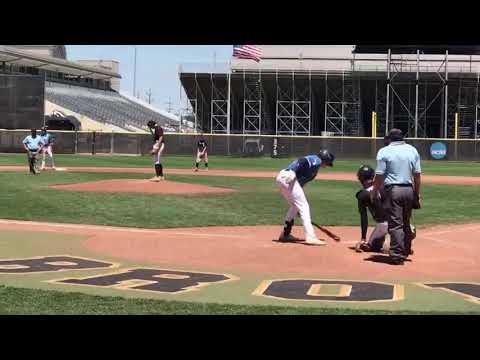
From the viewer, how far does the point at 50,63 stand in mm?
81812

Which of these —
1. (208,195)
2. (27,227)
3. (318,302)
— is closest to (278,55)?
(208,195)

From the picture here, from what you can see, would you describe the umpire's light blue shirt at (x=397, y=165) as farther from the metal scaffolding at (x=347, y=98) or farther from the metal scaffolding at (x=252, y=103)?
the metal scaffolding at (x=252, y=103)

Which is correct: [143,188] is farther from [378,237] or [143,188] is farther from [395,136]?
[395,136]

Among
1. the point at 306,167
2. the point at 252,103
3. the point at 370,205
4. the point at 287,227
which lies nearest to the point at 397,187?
the point at 370,205

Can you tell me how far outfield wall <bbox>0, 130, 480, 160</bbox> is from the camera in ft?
166

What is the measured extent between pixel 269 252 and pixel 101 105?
7902 centimetres

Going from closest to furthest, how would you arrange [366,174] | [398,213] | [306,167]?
[398,213] < [366,174] < [306,167]

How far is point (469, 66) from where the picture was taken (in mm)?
58344

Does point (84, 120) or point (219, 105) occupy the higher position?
point (219, 105)

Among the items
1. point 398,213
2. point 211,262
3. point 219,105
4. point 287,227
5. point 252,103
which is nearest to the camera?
point 398,213

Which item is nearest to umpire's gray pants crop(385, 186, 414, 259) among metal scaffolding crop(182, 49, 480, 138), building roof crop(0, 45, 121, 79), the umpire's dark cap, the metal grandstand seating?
the umpire's dark cap

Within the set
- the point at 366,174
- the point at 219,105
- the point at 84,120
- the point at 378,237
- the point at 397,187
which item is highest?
the point at 219,105

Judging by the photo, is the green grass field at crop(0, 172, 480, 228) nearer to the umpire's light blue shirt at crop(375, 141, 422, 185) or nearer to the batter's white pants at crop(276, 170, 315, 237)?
the batter's white pants at crop(276, 170, 315, 237)

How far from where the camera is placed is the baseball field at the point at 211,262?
6.54 m
